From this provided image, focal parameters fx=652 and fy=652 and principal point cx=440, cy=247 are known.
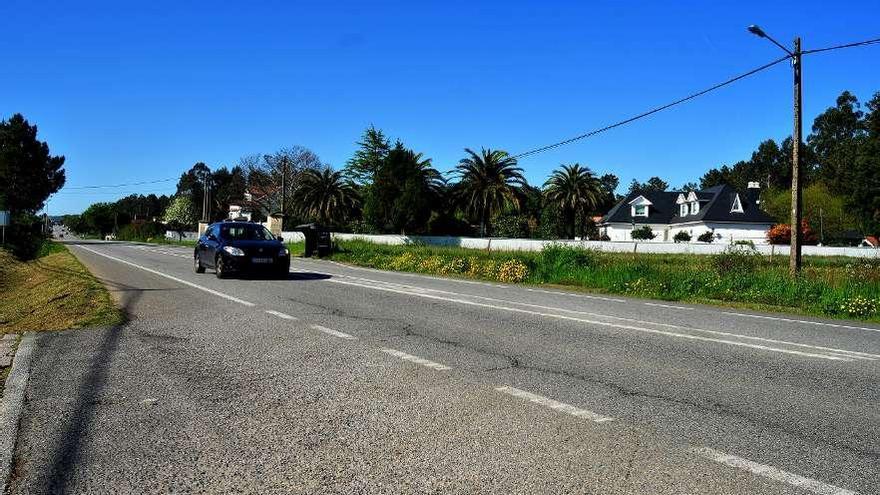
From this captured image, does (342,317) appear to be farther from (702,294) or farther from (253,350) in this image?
(702,294)

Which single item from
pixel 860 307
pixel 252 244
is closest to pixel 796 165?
pixel 860 307

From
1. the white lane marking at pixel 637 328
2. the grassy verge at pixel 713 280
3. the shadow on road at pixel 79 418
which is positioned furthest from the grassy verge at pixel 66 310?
the grassy verge at pixel 713 280

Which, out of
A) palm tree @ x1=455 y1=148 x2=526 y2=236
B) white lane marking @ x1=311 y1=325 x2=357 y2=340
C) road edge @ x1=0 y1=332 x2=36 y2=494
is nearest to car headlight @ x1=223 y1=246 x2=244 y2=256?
white lane marking @ x1=311 y1=325 x2=357 y2=340

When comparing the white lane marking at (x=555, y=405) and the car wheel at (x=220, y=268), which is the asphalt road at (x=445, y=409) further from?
the car wheel at (x=220, y=268)

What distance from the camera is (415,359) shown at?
686 cm

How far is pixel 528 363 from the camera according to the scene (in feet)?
22.2

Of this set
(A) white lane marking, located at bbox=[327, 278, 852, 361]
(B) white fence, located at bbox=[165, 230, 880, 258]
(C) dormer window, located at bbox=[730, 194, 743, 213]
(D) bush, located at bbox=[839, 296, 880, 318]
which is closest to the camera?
(A) white lane marking, located at bbox=[327, 278, 852, 361]

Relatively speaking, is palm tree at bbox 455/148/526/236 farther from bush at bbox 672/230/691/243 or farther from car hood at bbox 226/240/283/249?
car hood at bbox 226/240/283/249

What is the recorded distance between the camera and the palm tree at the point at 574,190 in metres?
73.9

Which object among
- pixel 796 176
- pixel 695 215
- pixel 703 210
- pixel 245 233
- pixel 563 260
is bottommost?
pixel 563 260

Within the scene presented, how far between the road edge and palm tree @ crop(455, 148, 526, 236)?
5852 centimetres

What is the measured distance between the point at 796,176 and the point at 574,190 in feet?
184

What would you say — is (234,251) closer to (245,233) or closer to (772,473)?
(245,233)

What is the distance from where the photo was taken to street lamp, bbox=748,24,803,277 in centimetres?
1817
